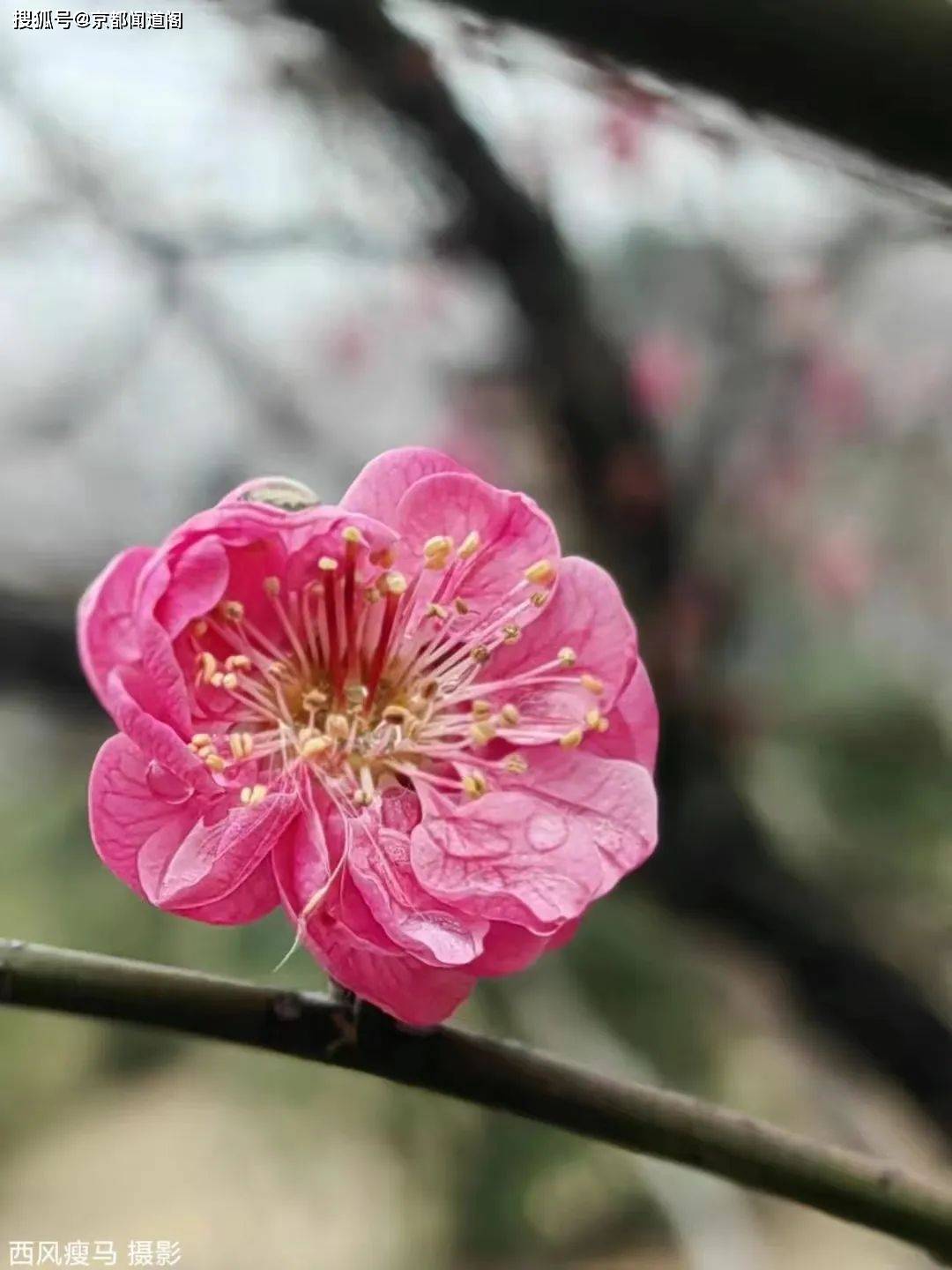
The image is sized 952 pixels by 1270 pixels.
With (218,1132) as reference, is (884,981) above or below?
above

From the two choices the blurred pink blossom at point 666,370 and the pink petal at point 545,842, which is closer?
the pink petal at point 545,842

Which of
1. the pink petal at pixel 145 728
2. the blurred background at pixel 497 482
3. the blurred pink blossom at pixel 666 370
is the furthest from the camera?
the blurred pink blossom at pixel 666 370

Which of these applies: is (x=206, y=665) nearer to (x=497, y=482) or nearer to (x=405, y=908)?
(x=405, y=908)

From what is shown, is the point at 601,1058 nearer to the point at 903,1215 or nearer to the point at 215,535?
the point at 903,1215

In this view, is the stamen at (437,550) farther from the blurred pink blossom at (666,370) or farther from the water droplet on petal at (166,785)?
the blurred pink blossom at (666,370)

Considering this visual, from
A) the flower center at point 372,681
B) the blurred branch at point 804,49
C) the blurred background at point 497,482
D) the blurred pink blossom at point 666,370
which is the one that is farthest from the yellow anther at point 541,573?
the blurred pink blossom at point 666,370

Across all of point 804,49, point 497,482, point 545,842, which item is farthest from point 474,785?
point 497,482

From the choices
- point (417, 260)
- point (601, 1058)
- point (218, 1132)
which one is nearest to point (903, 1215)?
point (601, 1058)
